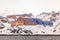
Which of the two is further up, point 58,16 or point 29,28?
point 58,16

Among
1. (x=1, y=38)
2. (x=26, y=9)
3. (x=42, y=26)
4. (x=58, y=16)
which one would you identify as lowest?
(x=1, y=38)

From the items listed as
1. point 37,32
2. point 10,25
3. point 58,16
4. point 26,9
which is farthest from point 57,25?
point 10,25

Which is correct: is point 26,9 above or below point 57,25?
above

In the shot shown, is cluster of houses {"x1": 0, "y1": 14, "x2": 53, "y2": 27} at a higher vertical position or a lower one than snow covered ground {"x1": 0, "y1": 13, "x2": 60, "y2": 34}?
higher

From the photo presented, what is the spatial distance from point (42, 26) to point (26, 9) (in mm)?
294

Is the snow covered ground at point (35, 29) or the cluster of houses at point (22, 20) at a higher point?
the cluster of houses at point (22, 20)

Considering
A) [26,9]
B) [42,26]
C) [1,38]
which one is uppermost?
[26,9]

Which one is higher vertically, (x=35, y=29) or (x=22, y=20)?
(x=22, y=20)

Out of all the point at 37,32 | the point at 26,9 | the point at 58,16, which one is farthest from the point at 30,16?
the point at 58,16

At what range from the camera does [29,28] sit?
4.82 ft

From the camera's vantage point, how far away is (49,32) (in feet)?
4.75

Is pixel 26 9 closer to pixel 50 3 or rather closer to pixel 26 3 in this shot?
pixel 26 3

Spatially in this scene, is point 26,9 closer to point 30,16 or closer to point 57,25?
point 30,16

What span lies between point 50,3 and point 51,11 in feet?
0.34
